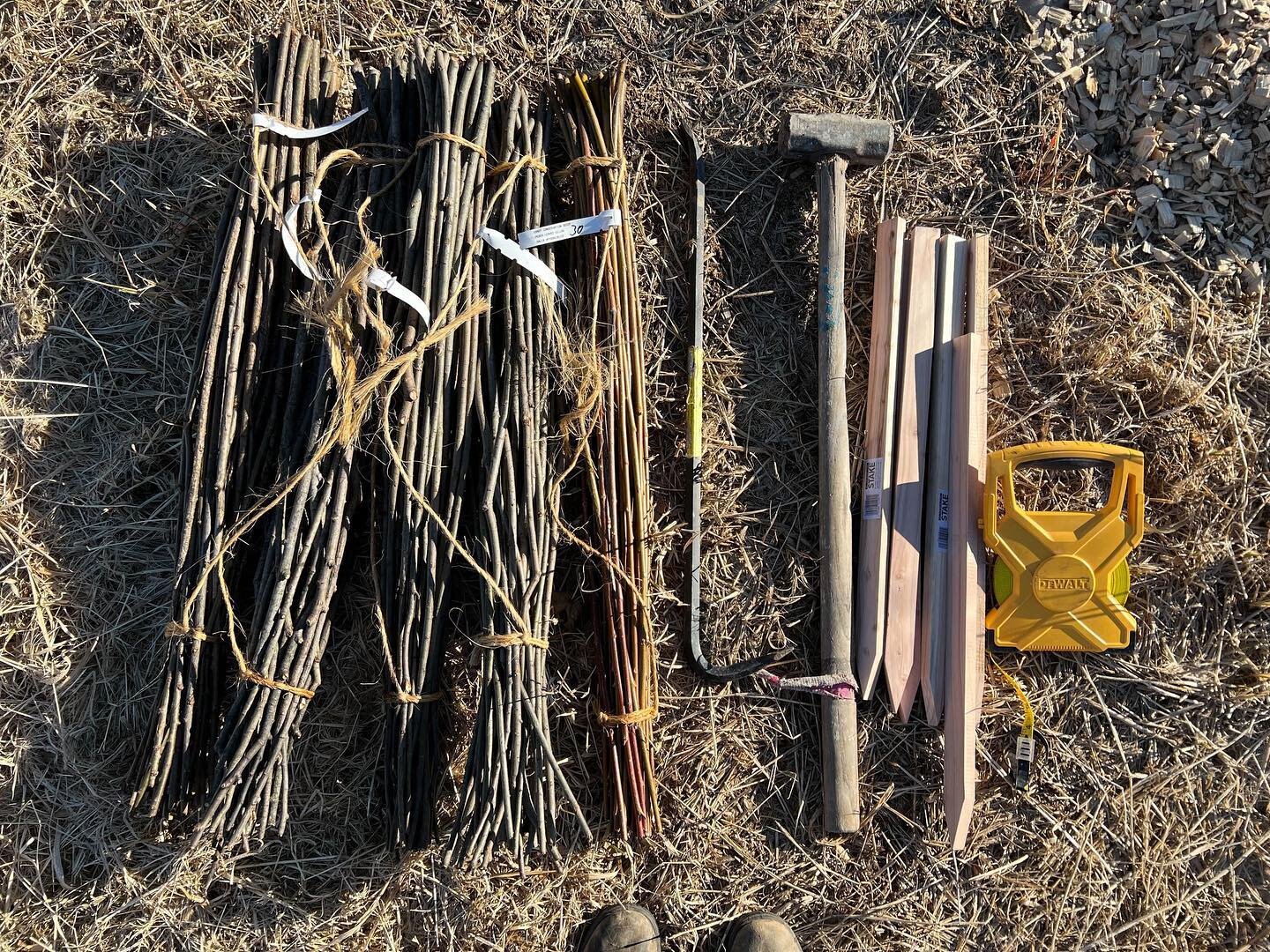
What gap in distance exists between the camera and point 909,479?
3062 mm

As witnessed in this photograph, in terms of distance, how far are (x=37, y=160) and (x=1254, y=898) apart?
16.7 ft

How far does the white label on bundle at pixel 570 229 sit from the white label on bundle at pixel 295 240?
64 cm

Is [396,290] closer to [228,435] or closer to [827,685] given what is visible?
[228,435]

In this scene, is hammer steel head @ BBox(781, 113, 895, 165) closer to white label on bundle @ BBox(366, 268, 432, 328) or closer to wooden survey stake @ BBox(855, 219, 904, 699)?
wooden survey stake @ BBox(855, 219, 904, 699)

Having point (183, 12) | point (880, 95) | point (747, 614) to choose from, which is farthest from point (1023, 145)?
point (183, 12)

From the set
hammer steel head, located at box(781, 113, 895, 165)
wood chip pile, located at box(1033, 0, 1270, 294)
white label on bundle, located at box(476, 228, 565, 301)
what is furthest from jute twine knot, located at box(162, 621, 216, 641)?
wood chip pile, located at box(1033, 0, 1270, 294)

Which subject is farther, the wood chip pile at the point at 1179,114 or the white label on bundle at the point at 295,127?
the wood chip pile at the point at 1179,114

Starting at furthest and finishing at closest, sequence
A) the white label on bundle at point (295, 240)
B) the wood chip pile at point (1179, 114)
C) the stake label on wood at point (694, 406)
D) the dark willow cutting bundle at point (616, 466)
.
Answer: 1. the wood chip pile at point (1179, 114)
2. the stake label on wood at point (694, 406)
3. the dark willow cutting bundle at point (616, 466)
4. the white label on bundle at point (295, 240)

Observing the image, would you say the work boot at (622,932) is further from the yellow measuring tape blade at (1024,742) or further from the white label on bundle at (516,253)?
the white label on bundle at (516,253)

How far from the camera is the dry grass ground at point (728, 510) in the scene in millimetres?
2914

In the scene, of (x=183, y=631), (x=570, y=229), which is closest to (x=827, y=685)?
(x=570, y=229)

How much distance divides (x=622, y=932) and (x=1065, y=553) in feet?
6.45

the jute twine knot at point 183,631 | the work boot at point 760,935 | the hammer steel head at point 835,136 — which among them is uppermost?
the hammer steel head at point 835,136

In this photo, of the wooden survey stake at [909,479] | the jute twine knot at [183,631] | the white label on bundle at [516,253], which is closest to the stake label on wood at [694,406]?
the white label on bundle at [516,253]
